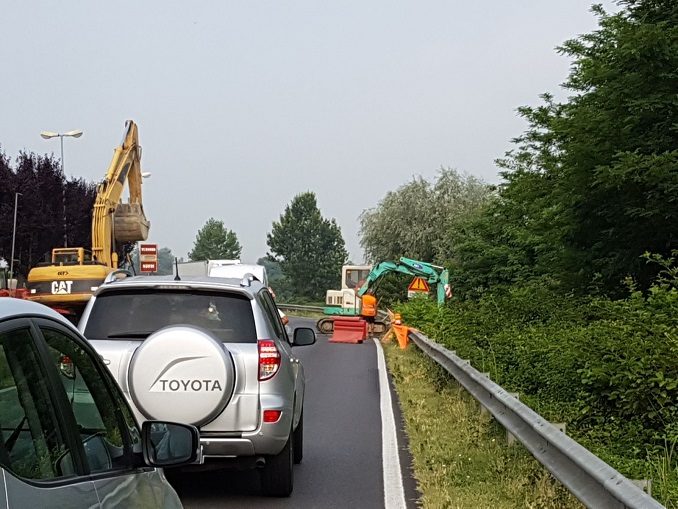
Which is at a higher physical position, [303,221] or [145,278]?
[303,221]

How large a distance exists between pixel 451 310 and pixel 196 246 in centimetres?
16073

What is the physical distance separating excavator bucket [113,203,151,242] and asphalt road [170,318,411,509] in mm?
18723

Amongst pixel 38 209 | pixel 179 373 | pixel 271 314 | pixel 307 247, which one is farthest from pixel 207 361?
pixel 307 247

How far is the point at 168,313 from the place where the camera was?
833 centimetres

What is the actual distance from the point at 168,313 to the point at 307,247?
143 m

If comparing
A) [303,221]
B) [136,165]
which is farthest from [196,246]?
[136,165]

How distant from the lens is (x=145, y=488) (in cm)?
387

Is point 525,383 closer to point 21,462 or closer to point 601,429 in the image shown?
point 601,429

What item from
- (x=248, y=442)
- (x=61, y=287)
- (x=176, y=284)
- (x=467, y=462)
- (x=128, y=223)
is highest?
(x=128, y=223)

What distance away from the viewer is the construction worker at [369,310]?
37.0m

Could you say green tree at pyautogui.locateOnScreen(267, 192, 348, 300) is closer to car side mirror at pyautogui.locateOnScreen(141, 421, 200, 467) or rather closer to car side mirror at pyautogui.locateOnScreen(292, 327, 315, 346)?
car side mirror at pyautogui.locateOnScreen(292, 327, 315, 346)

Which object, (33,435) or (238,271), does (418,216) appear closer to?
(238,271)

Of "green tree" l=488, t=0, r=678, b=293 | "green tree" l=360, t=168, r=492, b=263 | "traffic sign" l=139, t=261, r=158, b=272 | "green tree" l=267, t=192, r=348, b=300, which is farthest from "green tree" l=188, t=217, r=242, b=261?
"green tree" l=488, t=0, r=678, b=293

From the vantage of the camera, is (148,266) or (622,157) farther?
(148,266)
